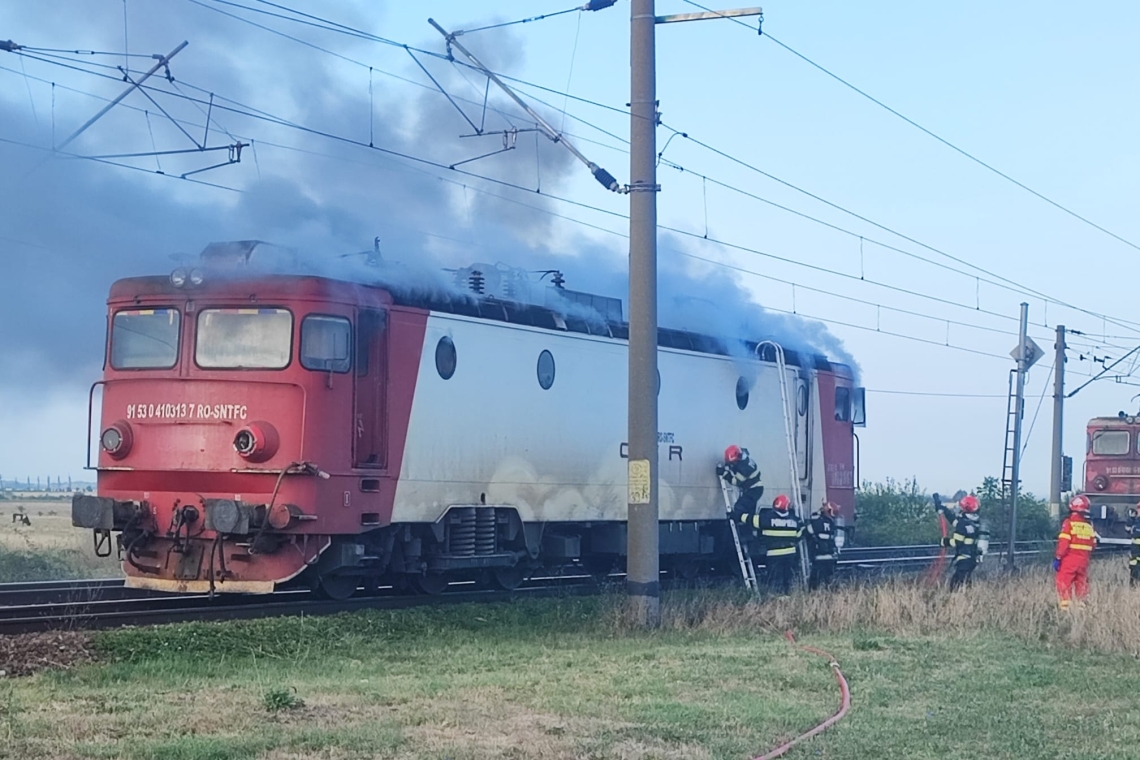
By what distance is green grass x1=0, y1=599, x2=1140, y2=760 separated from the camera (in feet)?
25.0

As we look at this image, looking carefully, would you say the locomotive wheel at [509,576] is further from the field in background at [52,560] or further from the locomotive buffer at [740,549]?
the field in background at [52,560]

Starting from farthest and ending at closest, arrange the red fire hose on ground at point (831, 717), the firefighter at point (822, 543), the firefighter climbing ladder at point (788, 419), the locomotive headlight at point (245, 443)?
the firefighter climbing ladder at point (788, 419) < the firefighter at point (822, 543) < the locomotive headlight at point (245, 443) < the red fire hose on ground at point (831, 717)

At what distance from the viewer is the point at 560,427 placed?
17109mm

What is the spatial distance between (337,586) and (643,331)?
14.0 feet

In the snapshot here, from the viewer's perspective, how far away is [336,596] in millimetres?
14844

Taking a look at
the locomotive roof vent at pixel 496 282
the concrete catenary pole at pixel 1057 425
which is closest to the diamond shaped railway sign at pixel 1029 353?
the locomotive roof vent at pixel 496 282

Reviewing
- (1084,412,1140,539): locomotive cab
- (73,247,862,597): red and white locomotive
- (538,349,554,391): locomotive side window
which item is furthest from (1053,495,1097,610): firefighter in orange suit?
(1084,412,1140,539): locomotive cab

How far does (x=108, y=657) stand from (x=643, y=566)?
5.54 metres

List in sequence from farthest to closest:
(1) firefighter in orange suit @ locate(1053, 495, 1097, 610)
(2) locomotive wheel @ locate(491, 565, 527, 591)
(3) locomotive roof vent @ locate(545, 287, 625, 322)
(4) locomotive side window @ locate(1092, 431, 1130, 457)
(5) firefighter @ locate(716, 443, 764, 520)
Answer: (4) locomotive side window @ locate(1092, 431, 1130, 457) → (5) firefighter @ locate(716, 443, 764, 520) → (3) locomotive roof vent @ locate(545, 287, 625, 322) → (2) locomotive wheel @ locate(491, 565, 527, 591) → (1) firefighter in orange suit @ locate(1053, 495, 1097, 610)

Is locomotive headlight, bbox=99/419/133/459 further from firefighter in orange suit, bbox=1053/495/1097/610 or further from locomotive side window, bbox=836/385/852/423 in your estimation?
locomotive side window, bbox=836/385/852/423

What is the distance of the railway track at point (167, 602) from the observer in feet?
42.3

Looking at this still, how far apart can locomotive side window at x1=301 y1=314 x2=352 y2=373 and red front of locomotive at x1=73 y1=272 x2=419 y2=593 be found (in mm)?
12

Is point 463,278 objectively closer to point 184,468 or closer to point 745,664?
point 184,468

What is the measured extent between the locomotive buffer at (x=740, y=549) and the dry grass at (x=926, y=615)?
2.86 m
